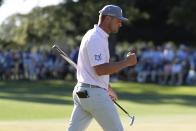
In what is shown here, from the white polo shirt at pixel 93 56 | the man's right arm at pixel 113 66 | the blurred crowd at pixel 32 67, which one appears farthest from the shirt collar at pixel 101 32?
the blurred crowd at pixel 32 67

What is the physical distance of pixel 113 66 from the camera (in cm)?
755

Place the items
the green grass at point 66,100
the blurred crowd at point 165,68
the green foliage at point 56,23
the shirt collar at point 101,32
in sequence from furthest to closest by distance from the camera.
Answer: the green foliage at point 56,23 → the blurred crowd at point 165,68 → the green grass at point 66,100 → the shirt collar at point 101,32

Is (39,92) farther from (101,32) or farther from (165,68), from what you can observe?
(101,32)

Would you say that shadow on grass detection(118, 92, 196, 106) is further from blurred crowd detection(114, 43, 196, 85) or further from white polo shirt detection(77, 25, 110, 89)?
white polo shirt detection(77, 25, 110, 89)

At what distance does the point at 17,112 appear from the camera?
17.2 m

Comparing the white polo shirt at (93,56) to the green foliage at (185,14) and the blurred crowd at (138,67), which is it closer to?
the blurred crowd at (138,67)

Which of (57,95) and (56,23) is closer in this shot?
(57,95)

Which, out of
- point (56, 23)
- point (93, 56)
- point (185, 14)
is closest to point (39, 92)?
point (185, 14)

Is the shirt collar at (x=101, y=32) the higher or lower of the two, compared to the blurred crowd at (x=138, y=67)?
higher

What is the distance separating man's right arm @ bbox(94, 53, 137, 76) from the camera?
7.55 metres

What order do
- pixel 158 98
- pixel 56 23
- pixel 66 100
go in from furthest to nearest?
pixel 56 23 < pixel 158 98 < pixel 66 100

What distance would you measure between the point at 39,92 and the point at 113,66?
17675mm

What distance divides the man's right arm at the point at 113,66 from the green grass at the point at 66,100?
809 centimetres

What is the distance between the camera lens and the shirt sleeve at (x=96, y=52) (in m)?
7.61
